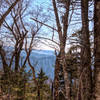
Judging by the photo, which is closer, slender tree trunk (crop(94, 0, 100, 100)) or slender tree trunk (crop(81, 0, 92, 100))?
slender tree trunk (crop(94, 0, 100, 100))

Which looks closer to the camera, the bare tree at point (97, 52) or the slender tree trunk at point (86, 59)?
the bare tree at point (97, 52)

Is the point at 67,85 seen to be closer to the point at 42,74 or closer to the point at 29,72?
the point at 29,72

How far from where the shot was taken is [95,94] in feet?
3.04

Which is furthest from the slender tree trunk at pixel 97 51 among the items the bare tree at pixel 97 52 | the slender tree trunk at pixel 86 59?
the slender tree trunk at pixel 86 59

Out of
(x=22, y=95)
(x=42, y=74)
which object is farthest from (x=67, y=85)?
(x=42, y=74)

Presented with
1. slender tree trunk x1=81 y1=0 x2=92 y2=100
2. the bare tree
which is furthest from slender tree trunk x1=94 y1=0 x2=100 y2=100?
slender tree trunk x1=81 y1=0 x2=92 y2=100

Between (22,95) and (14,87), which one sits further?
(22,95)

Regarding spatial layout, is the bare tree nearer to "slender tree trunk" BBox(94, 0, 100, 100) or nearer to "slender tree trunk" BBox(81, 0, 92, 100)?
"slender tree trunk" BBox(94, 0, 100, 100)

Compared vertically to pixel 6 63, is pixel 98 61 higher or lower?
higher

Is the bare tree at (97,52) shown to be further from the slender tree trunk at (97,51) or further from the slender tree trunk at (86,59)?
the slender tree trunk at (86,59)

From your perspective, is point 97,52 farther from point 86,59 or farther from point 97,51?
point 86,59

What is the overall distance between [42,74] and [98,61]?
856 centimetres

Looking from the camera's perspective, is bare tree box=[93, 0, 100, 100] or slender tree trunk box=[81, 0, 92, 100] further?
slender tree trunk box=[81, 0, 92, 100]

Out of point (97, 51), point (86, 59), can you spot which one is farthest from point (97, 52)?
point (86, 59)
